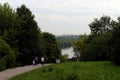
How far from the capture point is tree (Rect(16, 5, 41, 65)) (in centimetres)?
6097

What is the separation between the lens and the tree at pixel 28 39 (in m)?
61.0

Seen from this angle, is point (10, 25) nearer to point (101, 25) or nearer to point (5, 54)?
point (5, 54)

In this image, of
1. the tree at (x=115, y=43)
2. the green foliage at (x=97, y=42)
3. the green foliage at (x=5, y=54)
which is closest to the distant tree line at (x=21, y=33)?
the green foliage at (x=5, y=54)

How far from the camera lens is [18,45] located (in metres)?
61.1

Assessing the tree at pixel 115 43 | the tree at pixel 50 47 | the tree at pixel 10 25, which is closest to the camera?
the tree at pixel 115 43

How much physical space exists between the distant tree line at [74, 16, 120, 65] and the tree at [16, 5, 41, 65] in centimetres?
1035

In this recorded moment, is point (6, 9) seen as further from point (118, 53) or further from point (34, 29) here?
point (118, 53)

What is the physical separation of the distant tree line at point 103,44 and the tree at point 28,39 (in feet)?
33.9

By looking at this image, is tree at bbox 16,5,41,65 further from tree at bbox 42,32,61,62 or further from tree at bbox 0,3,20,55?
tree at bbox 42,32,61,62

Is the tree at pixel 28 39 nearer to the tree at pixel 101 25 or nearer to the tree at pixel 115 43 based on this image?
the tree at pixel 101 25

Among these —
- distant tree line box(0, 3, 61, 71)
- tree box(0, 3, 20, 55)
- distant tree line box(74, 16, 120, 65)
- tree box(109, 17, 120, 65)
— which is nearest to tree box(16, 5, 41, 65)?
distant tree line box(0, 3, 61, 71)

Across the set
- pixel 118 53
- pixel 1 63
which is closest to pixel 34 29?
pixel 1 63

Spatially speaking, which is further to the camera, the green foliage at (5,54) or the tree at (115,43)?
the green foliage at (5,54)

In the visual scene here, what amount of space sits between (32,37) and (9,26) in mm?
4437
